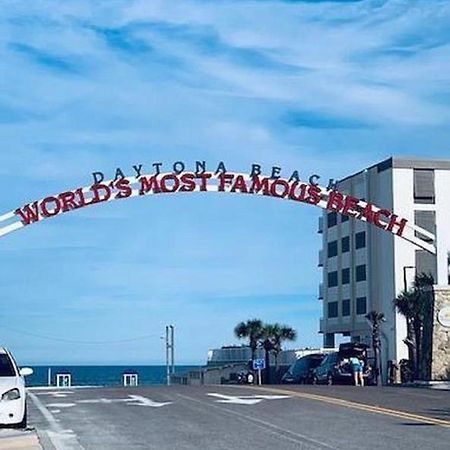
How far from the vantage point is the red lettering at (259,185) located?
38.9m

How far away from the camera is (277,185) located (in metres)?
39.3

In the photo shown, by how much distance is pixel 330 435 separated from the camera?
655 inches

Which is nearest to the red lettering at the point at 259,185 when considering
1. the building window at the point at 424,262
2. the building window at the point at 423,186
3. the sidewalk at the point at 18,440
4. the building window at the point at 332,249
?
the sidewalk at the point at 18,440

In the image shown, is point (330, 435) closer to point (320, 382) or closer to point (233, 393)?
point (233, 393)

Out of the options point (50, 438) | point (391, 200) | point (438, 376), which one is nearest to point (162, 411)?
point (50, 438)

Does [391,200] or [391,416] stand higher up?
[391,200]

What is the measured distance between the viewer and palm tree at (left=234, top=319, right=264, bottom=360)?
80981 millimetres

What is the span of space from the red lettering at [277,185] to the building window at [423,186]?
41.8 meters

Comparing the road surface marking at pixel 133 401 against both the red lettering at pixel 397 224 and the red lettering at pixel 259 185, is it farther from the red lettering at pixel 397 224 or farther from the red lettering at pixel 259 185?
the red lettering at pixel 397 224

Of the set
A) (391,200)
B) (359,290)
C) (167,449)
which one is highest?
Result: (391,200)

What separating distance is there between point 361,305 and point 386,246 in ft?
20.8

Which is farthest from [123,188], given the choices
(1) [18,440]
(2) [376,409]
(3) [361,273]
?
(3) [361,273]

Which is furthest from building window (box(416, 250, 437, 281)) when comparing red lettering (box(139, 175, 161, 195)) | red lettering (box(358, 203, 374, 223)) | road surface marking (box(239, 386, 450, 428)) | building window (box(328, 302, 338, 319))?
road surface marking (box(239, 386, 450, 428))

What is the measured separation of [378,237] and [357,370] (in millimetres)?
39974
